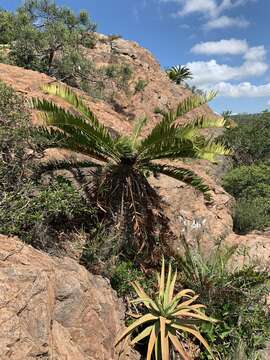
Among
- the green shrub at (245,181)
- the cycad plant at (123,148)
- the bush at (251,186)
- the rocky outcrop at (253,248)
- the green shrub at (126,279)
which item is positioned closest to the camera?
the green shrub at (126,279)

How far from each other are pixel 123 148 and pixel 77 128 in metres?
0.92

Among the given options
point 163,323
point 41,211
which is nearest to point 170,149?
point 41,211

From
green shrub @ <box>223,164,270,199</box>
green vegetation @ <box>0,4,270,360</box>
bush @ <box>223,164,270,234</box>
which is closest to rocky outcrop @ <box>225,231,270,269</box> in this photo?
green vegetation @ <box>0,4,270,360</box>

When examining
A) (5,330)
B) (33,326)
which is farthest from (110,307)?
(5,330)

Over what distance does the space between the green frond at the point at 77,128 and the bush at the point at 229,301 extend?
8.35 feet

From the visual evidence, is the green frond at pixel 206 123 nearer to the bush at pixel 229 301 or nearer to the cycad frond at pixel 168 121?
the cycad frond at pixel 168 121

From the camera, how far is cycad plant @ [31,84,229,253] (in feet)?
21.6

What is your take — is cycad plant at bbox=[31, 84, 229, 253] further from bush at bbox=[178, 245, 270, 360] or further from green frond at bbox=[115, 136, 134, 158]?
bush at bbox=[178, 245, 270, 360]

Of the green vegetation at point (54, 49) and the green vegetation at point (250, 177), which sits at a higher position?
the green vegetation at point (54, 49)

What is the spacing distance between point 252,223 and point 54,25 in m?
17.5

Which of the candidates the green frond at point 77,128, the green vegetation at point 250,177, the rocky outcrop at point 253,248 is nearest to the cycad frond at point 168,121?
the green frond at point 77,128

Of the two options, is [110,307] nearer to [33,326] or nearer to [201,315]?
[201,315]

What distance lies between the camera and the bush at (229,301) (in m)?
6.25

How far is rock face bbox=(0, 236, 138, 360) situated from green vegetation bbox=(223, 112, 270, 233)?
7.43 metres
